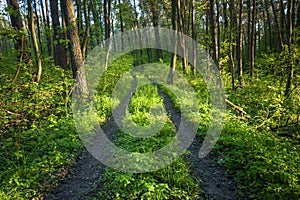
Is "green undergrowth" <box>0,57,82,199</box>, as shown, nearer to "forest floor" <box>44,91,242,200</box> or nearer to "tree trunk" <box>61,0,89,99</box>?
"forest floor" <box>44,91,242,200</box>

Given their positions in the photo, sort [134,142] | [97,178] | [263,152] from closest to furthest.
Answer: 1. [97,178]
2. [263,152]
3. [134,142]

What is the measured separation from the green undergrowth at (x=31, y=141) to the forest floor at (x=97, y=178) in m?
0.22

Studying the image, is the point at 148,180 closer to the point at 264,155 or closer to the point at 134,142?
the point at 134,142

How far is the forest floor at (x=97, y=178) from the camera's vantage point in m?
4.18

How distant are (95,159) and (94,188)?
1.31 metres

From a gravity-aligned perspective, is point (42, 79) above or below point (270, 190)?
above

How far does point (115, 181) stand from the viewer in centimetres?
423

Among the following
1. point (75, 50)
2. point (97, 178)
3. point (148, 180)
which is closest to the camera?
point (148, 180)

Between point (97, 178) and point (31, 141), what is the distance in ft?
8.01

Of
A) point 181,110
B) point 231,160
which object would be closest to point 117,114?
point 181,110

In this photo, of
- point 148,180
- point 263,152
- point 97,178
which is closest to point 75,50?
point 97,178

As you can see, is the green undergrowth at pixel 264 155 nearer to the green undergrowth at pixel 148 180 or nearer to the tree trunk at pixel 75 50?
the green undergrowth at pixel 148 180

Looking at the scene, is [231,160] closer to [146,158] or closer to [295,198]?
[295,198]

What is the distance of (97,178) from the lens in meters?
4.68
